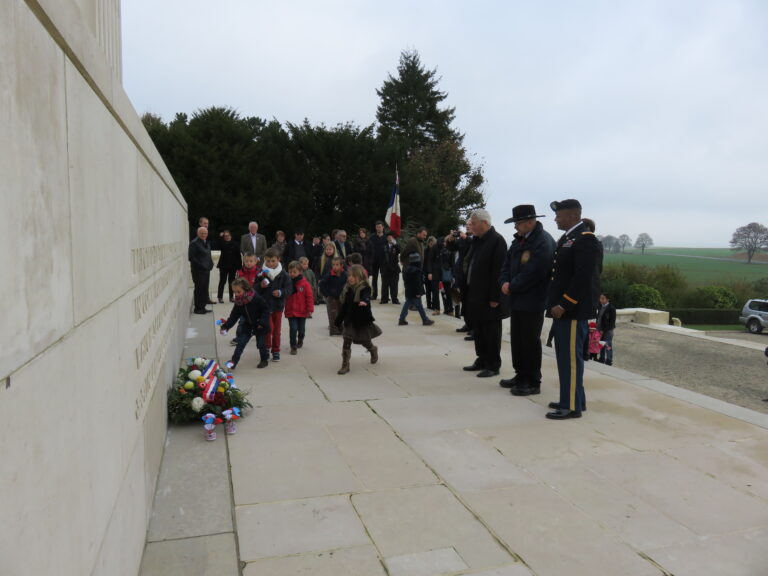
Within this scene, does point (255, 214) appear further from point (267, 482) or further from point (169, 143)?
point (267, 482)

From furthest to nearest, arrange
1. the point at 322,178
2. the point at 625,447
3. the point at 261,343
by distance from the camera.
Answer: the point at 322,178 < the point at 261,343 < the point at 625,447

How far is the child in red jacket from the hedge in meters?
26.2

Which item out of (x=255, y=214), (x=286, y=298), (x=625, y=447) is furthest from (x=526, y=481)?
(x=255, y=214)

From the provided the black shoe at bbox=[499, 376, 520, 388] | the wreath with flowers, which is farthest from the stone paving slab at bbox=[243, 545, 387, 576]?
the black shoe at bbox=[499, 376, 520, 388]

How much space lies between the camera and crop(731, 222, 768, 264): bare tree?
229ft

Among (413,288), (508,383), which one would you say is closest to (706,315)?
(413,288)

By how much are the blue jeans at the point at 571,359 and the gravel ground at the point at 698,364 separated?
5.93 m

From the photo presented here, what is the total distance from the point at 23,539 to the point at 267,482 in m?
2.71

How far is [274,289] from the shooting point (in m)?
7.49

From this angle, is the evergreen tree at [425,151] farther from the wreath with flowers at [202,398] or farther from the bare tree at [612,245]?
the bare tree at [612,245]

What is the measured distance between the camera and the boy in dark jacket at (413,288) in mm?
10945

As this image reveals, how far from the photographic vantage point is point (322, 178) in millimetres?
30938

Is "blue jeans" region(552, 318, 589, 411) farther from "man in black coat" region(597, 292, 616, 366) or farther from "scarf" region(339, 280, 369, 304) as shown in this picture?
"man in black coat" region(597, 292, 616, 366)

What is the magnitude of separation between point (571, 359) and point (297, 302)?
415 cm
